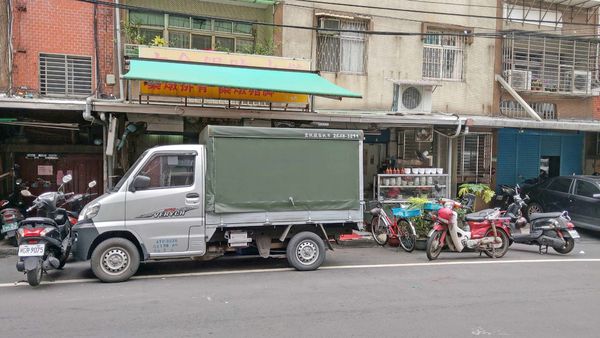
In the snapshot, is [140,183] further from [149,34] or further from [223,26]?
[223,26]

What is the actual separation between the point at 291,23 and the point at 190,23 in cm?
281

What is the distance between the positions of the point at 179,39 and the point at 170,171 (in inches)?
273

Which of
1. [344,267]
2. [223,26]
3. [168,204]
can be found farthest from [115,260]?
[223,26]

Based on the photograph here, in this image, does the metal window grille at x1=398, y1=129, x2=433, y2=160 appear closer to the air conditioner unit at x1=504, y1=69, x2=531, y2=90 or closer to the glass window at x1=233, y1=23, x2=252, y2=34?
the air conditioner unit at x1=504, y1=69, x2=531, y2=90

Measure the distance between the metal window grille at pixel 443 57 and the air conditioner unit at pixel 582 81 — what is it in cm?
440

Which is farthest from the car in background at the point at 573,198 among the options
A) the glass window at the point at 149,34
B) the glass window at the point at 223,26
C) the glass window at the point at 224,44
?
the glass window at the point at 149,34

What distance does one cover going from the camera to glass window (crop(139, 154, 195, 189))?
776 centimetres

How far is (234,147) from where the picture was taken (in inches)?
317

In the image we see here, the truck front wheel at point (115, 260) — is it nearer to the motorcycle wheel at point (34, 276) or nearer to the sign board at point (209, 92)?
the motorcycle wheel at point (34, 276)

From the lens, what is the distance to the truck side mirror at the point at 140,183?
7.51 m

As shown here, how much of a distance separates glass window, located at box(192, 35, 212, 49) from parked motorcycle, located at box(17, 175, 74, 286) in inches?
266

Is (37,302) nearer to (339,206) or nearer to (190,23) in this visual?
(339,206)

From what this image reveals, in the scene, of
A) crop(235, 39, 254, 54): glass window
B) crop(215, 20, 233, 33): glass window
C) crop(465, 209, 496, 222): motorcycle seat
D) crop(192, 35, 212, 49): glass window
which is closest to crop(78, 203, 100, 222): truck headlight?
crop(465, 209, 496, 222): motorcycle seat

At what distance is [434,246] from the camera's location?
9.55 meters
